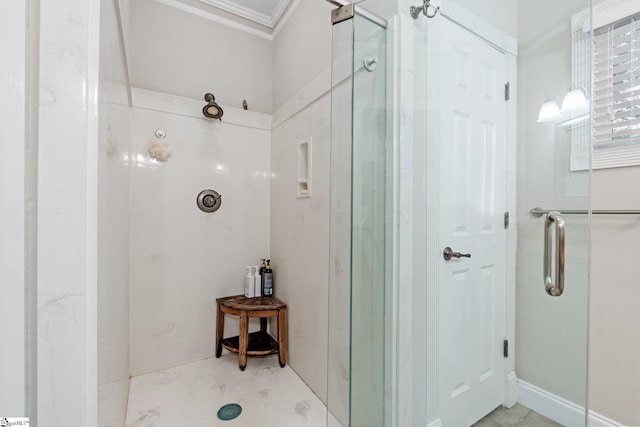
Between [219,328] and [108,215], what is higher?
[108,215]

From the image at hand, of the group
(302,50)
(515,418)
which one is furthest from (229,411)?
(302,50)

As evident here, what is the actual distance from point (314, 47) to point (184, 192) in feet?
4.74

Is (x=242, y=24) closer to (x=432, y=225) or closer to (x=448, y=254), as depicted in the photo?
(x=432, y=225)

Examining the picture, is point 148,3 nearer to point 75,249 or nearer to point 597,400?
point 75,249

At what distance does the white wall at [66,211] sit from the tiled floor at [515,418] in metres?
1.71

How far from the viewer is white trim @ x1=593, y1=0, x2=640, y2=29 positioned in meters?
1.26

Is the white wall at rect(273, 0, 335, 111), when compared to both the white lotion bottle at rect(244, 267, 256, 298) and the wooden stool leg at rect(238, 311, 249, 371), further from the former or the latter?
the wooden stool leg at rect(238, 311, 249, 371)

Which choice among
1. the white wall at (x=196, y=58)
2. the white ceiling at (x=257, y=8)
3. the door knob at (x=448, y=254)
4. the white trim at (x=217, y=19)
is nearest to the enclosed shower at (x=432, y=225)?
the door knob at (x=448, y=254)

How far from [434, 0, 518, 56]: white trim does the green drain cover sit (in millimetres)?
2443

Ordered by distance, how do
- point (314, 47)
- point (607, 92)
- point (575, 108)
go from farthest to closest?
point (314, 47) → point (607, 92) → point (575, 108)

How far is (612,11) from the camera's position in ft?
4.31

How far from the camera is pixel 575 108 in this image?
118 centimetres

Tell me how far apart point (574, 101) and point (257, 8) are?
7.88ft

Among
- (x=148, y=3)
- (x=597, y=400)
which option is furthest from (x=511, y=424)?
(x=148, y=3)
